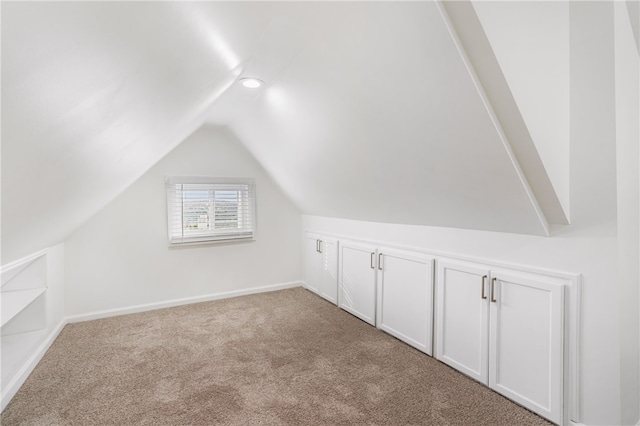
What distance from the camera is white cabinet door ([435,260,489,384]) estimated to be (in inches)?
89.5

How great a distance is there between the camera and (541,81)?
5.23ft

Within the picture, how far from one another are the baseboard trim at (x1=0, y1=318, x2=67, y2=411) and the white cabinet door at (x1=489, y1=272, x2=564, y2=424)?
3.15m

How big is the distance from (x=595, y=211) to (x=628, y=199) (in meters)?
0.18

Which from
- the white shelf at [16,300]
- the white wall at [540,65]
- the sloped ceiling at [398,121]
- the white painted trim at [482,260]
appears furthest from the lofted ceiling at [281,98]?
the white shelf at [16,300]

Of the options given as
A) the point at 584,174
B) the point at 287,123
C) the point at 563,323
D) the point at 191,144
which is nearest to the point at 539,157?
the point at 584,174

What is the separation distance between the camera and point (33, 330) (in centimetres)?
282

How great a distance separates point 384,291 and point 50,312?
10.0 ft

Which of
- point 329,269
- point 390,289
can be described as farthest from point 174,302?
point 390,289

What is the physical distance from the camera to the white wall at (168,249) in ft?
11.7

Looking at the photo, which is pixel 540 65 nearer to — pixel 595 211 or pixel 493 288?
pixel 595 211

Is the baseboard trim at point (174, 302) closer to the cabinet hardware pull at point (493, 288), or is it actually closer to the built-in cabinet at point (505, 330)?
the built-in cabinet at point (505, 330)

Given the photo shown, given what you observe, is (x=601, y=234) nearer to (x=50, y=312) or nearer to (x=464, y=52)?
(x=464, y=52)

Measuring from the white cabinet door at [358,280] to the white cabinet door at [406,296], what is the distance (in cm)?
12

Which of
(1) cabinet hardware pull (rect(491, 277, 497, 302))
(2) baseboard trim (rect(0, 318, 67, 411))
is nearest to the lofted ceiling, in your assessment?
(1) cabinet hardware pull (rect(491, 277, 497, 302))
